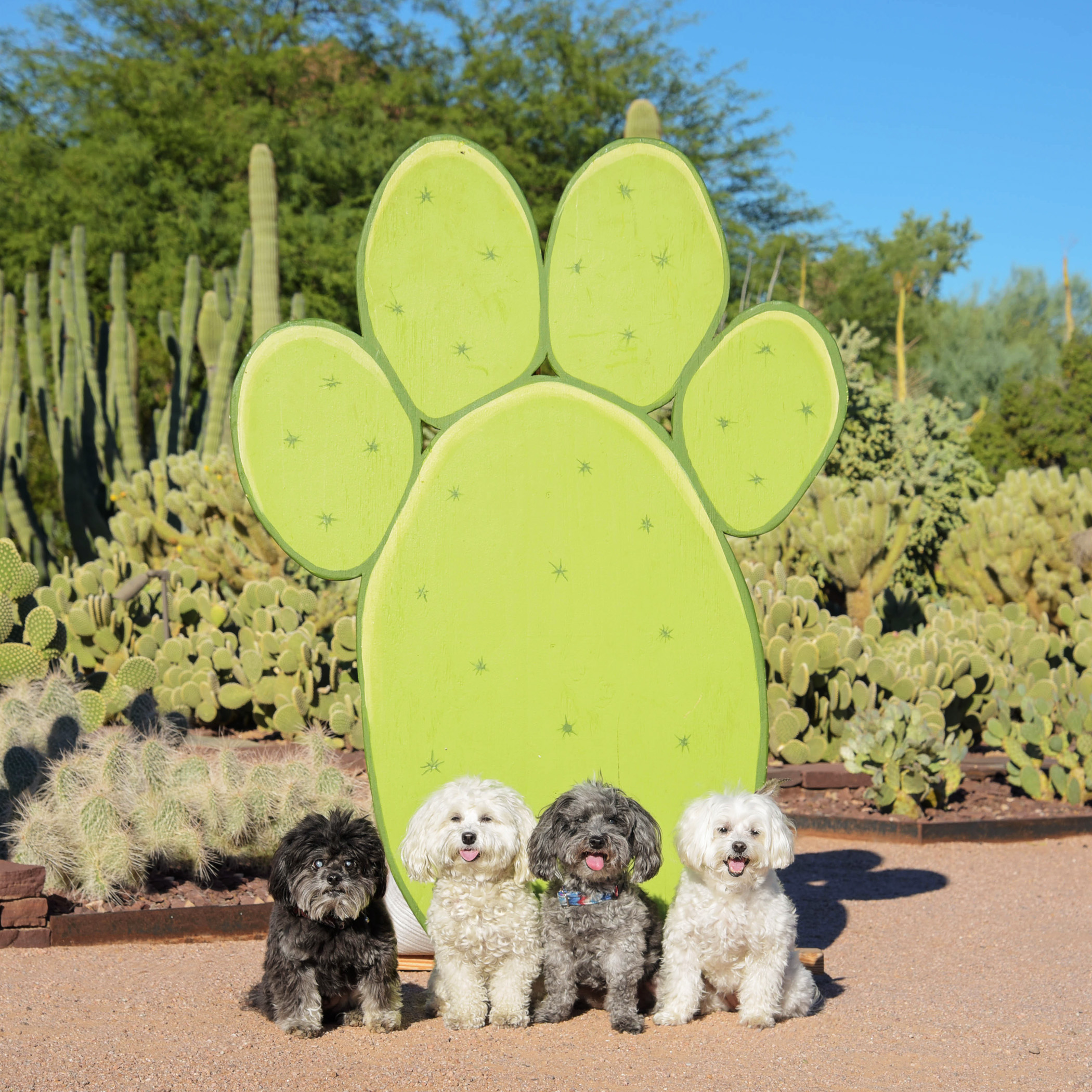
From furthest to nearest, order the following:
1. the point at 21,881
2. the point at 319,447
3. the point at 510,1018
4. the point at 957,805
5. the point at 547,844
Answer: the point at 957,805
the point at 21,881
the point at 319,447
the point at 510,1018
the point at 547,844

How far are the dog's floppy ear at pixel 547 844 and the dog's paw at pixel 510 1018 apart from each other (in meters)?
0.43

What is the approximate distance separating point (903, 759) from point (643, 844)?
3704mm

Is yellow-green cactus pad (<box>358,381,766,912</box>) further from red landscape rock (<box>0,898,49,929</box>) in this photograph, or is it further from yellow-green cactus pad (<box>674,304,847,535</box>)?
red landscape rock (<box>0,898,49,929</box>)

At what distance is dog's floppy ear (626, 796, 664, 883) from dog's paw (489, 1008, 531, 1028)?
0.55 metres

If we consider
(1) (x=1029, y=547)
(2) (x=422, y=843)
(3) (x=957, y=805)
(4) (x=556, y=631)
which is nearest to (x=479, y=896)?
(2) (x=422, y=843)

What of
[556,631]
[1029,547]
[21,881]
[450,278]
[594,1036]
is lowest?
[594,1036]

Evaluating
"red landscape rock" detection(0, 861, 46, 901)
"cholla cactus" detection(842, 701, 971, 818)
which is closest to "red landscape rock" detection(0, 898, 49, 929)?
"red landscape rock" detection(0, 861, 46, 901)

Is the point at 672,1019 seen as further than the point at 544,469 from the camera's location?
No

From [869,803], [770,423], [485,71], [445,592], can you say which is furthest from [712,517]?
[485,71]

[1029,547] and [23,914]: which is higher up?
[1029,547]

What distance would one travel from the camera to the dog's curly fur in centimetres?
339

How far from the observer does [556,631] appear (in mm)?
4141

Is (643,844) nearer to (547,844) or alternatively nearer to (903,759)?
(547,844)

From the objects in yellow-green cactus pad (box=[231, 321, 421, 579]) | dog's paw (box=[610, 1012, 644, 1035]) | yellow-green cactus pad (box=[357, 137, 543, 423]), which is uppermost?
yellow-green cactus pad (box=[357, 137, 543, 423])
